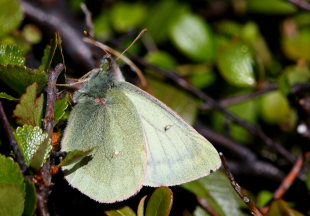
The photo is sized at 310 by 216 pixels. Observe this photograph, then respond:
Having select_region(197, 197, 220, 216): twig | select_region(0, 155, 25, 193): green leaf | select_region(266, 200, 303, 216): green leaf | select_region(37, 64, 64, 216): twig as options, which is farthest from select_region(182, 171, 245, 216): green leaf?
select_region(0, 155, 25, 193): green leaf

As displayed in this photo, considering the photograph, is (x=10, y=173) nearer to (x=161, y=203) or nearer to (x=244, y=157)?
(x=161, y=203)

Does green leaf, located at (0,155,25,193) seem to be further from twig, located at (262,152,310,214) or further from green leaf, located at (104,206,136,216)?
twig, located at (262,152,310,214)

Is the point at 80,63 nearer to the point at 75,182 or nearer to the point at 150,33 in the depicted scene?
the point at 150,33

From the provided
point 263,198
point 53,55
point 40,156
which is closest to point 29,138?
point 40,156

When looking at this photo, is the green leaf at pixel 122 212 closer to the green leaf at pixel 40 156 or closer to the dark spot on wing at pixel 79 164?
the dark spot on wing at pixel 79 164

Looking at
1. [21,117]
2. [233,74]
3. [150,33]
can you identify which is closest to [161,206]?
[21,117]

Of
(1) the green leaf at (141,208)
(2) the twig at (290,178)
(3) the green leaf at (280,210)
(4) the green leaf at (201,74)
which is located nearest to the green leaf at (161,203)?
(1) the green leaf at (141,208)
